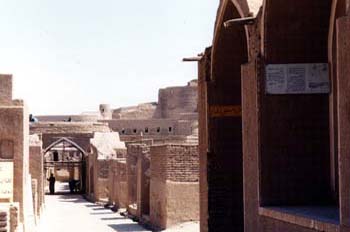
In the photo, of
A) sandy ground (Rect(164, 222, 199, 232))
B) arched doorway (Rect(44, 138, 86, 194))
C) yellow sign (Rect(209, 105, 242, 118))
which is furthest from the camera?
arched doorway (Rect(44, 138, 86, 194))

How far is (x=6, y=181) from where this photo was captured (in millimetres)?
18750

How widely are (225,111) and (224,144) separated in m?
0.52

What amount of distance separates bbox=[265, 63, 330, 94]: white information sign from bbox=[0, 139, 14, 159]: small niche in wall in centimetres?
1190

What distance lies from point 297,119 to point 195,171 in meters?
11.1

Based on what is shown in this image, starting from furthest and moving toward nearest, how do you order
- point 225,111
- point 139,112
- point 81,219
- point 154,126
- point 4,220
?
1. point 139,112
2. point 154,126
3. point 81,219
4. point 4,220
5. point 225,111

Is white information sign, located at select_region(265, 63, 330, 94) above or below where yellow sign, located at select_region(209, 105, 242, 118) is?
above

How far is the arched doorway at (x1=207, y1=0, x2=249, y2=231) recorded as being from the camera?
12.2m

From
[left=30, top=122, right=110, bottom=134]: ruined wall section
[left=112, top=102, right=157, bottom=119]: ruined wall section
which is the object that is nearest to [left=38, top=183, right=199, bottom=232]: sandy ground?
[left=30, top=122, right=110, bottom=134]: ruined wall section

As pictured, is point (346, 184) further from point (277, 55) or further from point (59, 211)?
point (59, 211)

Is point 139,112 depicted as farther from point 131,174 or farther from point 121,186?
point 131,174

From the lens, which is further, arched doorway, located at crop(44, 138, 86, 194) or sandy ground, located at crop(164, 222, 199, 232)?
arched doorway, located at crop(44, 138, 86, 194)

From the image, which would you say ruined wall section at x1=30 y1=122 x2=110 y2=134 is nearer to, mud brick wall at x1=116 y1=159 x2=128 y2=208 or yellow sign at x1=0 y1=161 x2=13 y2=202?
mud brick wall at x1=116 y1=159 x2=128 y2=208

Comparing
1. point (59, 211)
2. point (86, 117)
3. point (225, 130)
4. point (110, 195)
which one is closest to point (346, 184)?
point (225, 130)

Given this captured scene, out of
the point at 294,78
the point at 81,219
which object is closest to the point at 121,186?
the point at 81,219
